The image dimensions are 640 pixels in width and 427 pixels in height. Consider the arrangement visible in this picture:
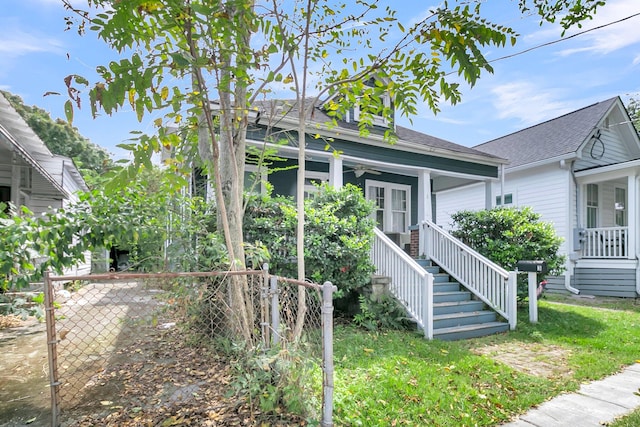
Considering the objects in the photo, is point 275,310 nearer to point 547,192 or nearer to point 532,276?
point 532,276

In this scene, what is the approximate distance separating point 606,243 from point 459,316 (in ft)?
26.0

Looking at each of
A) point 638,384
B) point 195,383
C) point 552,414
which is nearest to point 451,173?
point 638,384

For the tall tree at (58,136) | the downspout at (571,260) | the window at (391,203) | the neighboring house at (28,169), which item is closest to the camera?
the neighboring house at (28,169)

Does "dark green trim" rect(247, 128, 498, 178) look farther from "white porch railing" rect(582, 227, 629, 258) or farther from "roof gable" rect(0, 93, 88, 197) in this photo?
"roof gable" rect(0, 93, 88, 197)

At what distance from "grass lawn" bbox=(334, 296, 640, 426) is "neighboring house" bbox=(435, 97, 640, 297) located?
4721 millimetres

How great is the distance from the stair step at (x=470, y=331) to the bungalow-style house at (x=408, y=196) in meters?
0.02

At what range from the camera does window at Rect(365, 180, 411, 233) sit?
415 inches

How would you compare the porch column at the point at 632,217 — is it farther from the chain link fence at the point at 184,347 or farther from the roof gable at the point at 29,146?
the roof gable at the point at 29,146

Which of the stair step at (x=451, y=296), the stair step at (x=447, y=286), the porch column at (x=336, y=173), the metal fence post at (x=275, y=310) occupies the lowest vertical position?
the stair step at (x=451, y=296)

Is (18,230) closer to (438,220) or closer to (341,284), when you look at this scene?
(341,284)

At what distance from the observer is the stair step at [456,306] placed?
20.4 ft

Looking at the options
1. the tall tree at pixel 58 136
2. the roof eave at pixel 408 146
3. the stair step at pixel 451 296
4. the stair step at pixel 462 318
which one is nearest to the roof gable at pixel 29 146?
the roof eave at pixel 408 146

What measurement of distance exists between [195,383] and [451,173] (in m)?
8.66

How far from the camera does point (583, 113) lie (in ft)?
44.3
